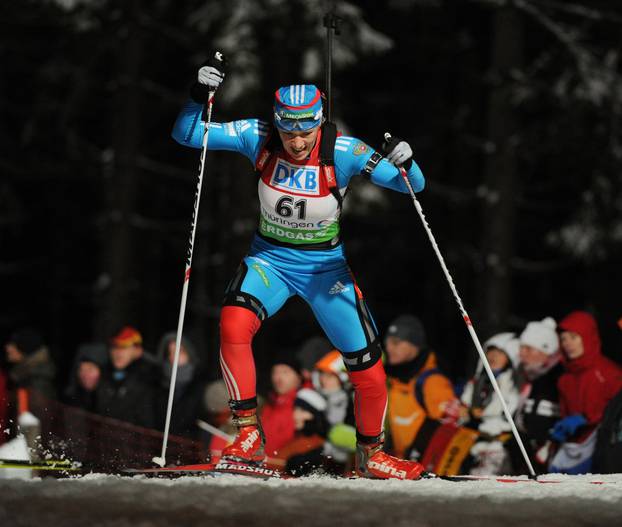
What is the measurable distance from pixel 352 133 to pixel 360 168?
9.32 meters

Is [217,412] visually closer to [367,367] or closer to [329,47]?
[367,367]

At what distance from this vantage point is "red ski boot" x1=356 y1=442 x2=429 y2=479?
23.6 ft

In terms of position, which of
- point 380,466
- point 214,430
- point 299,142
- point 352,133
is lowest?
point 214,430

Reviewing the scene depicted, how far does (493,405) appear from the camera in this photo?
29.0ft

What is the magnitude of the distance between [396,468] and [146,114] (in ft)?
50.4

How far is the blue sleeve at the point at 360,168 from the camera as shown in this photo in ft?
22.9

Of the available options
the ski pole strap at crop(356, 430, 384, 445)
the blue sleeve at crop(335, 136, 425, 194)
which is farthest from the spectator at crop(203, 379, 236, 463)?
the blue sleeve at crop(335, 136, 425, 194)

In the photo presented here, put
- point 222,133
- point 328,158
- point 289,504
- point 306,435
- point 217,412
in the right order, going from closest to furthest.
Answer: point 289,504
point 328,158
point 222,133
point 306,435
point 217,412

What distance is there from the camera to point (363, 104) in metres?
22.1

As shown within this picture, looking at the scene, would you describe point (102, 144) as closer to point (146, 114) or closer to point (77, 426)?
point (146, 114)

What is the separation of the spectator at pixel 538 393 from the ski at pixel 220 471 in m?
2.50

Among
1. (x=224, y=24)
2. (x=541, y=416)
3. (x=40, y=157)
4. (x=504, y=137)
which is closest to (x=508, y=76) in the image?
(x=504, y=137)

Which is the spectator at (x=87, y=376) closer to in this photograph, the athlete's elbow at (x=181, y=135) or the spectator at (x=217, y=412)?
the spectator at (x=217, y=412)

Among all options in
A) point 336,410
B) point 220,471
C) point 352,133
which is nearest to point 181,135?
point 220,471
